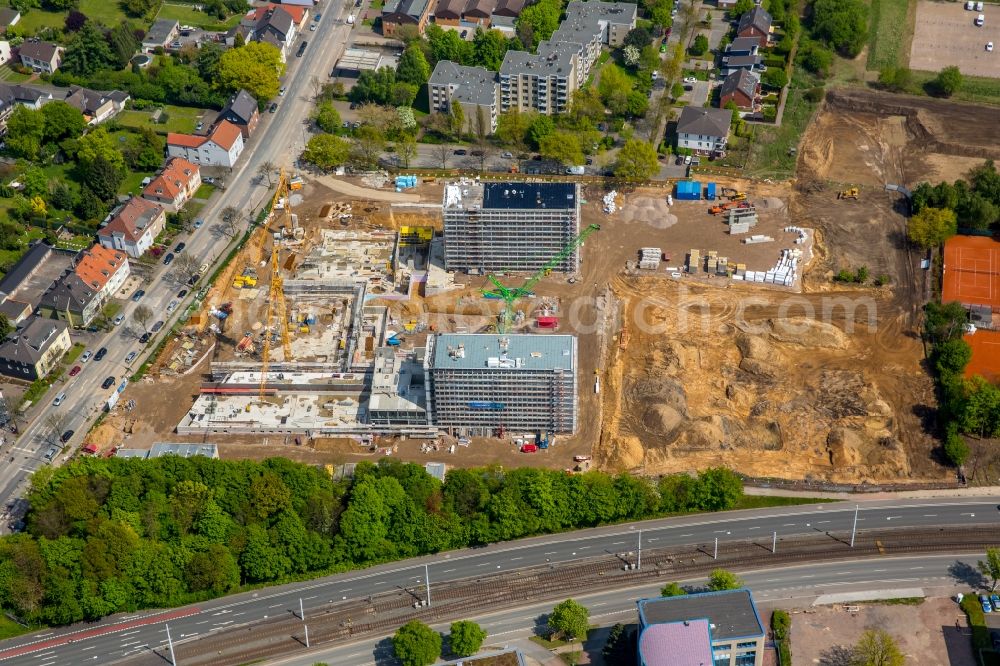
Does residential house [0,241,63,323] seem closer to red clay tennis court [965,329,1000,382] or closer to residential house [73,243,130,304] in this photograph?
residential house [73,243,130,304]

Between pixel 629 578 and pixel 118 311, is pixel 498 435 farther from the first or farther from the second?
pixel 118 311

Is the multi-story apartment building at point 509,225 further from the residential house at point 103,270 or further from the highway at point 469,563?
the highway at point 469,563

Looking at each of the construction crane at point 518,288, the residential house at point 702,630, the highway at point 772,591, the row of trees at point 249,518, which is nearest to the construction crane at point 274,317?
the row of trees at point 249,518

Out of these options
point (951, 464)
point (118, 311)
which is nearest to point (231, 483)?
point (118, 311)

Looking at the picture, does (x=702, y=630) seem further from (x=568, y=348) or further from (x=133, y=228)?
(x=133, y=228)

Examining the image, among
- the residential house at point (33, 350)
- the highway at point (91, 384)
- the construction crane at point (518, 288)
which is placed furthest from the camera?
the construction crane at point (518, 288)

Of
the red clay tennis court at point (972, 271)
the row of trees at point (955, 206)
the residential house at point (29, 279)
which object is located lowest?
the residential house at point (29, 279)
